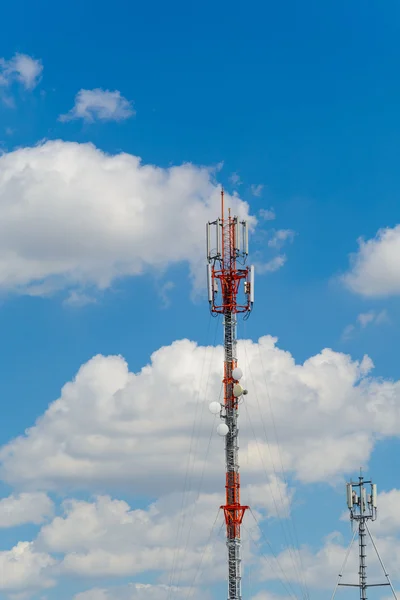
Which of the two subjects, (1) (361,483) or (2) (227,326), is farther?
(1) (361,483)

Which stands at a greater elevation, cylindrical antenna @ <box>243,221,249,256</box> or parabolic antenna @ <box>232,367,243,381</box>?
cylindrical antenna @ <box>243,221,249,256</box>

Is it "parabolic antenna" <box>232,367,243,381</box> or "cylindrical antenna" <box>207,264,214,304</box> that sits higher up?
"cylindrical antenna" <box>207,264,214,304</box>

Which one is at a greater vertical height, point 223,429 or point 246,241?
point 246,241

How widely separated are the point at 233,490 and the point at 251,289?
19.8 metres

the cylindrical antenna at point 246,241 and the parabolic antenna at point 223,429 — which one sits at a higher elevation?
the cylindrical antenna at point 246,241

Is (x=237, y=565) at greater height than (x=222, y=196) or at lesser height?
lesser

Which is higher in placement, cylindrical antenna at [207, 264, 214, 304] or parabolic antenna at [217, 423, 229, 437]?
cylindrical antenna at [207, 264, 214, 304]

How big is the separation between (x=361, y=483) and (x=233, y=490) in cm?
1903

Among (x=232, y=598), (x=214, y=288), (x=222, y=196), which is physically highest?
(x=222, y=196)

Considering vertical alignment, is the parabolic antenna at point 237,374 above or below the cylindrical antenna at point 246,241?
below

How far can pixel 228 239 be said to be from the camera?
407 ft

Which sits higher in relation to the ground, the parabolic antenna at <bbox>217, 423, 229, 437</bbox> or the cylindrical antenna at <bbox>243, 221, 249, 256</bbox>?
the cylindrical antenna at <bbox>243, 221, 249, 256</bbox>

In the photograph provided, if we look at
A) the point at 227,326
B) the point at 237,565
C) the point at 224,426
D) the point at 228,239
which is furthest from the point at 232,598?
the point at 228,239

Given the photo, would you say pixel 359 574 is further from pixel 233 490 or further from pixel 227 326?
pixel 227 326
